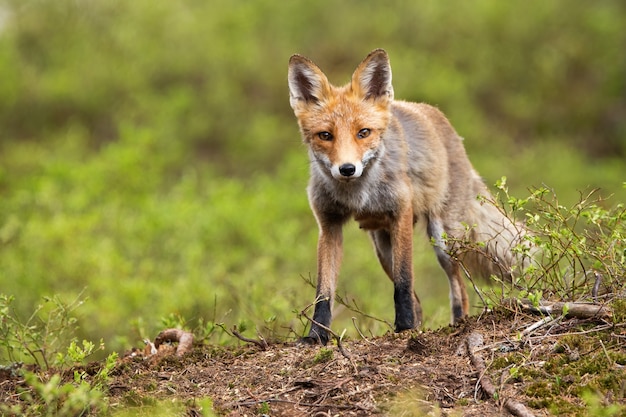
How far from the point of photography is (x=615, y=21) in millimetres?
17828

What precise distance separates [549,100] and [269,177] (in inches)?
260

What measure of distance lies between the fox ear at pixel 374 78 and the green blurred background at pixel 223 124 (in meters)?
3.52

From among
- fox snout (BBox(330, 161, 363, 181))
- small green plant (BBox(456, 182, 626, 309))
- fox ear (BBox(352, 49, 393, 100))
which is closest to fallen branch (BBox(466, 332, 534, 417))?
small green plant (BBox(456, 182, 626, 309))

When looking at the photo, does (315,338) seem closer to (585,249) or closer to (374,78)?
(585,249)

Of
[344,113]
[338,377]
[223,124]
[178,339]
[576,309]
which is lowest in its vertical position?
[223,124]

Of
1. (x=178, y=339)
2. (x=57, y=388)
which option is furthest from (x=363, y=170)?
(x=57, y=388)

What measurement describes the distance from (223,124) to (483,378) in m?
11.6

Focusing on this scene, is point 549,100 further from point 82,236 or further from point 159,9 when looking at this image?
point 82,236

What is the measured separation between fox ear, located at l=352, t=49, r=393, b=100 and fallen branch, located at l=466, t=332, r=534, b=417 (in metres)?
2.02

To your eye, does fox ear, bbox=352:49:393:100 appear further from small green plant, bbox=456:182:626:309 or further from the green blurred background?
the green blurred background

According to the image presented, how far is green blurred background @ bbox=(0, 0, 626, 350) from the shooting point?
1021 cm

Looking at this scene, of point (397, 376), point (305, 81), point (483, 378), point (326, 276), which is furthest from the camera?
point (305, 81)

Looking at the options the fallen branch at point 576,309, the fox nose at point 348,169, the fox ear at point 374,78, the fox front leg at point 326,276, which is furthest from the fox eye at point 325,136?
the fallen branch at point 576,309

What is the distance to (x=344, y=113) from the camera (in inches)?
217
